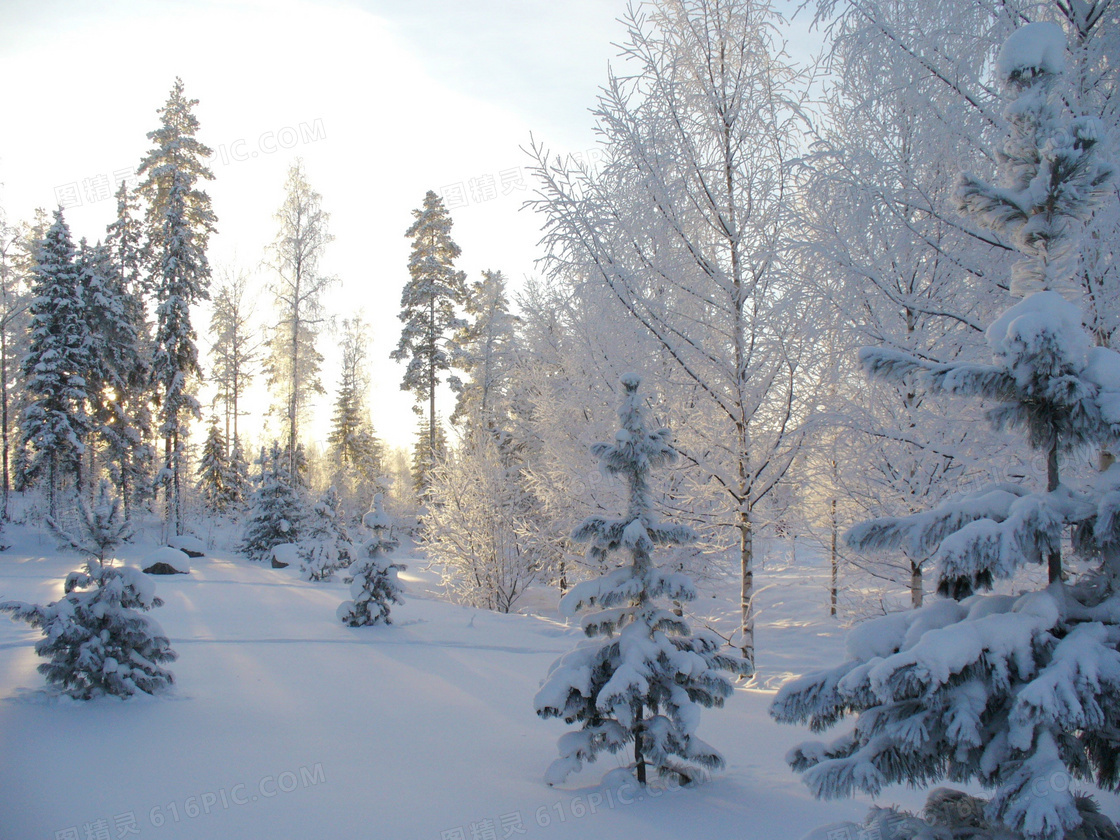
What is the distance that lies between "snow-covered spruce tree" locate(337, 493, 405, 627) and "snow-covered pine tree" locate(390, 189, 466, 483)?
15.8m

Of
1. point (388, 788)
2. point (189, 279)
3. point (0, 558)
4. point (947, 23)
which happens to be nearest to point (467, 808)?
point (388, 788)

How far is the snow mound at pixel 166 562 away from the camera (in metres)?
16.6

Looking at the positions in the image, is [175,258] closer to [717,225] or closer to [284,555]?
[284,555]

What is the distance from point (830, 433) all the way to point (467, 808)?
5.00m

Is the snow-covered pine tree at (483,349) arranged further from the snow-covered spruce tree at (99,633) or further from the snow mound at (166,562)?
the snow-covered spruce tree at (99,633)

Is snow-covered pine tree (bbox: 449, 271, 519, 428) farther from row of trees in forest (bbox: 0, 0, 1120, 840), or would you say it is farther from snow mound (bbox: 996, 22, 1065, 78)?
snow mound (bbox: 996, 22, 1065, 78)

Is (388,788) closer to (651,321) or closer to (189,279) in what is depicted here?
(651,321)

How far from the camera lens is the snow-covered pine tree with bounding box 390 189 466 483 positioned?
91.5ft

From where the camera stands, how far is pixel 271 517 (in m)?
23.1

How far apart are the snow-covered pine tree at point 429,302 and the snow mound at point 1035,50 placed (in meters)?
26.2

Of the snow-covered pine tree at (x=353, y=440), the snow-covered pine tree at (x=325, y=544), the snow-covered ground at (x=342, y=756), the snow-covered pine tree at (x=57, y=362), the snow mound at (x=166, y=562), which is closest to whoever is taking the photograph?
the snow-covered ground at (x=342, y=756)

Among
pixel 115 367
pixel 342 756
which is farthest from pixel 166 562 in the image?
pixel 342 756

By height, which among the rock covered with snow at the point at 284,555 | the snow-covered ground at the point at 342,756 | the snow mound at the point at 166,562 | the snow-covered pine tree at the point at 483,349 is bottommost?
the rock covered with snow at the point at 284,555

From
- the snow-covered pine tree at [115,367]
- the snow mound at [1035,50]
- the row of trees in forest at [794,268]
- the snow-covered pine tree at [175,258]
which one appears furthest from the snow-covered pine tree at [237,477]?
the snow mound at [1035,50]
